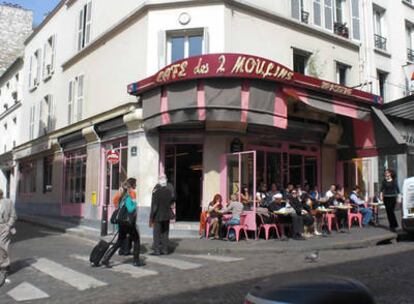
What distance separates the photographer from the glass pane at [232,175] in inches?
534

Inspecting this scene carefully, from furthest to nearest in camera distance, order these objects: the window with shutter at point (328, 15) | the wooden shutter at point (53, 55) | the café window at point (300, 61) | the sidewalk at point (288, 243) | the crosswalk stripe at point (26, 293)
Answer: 1. the wooden shutter at point (53, 55)
2. the window with shutter at point (328, 15)
3. the café window at point (300, 61)
4. the sidewalk at point (288, 243)
5. the crosswalk stripe at point (26, 293)

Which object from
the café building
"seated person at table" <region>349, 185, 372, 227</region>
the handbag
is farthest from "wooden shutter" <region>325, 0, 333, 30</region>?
the handbag

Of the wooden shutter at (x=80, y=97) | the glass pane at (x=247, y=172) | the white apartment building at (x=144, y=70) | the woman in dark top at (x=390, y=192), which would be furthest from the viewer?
the wooden shutter at (x=80, y=97)

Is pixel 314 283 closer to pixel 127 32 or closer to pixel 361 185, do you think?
pixel 127 32

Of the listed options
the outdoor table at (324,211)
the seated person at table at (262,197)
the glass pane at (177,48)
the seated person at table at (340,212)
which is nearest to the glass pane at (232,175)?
the seated person at table at (262,197)

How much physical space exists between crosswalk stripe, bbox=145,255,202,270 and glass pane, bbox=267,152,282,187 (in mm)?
5920

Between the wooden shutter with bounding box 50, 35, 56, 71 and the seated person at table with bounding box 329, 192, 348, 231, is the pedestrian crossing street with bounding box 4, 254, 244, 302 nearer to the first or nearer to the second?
the seated person at table with bounding box 329, 192, 348, 231

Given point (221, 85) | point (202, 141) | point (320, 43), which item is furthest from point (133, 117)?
point (320, 43)

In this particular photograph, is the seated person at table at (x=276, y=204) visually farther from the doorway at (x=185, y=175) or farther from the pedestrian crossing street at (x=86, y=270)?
the pedestrian crossing street at (x=86, y=270)

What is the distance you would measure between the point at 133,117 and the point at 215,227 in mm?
4371

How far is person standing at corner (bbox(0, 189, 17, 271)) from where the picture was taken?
7.82 metres

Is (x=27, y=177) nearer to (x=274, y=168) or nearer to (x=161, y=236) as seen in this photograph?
(x=274, y=168)

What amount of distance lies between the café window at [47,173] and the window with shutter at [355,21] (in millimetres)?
14729

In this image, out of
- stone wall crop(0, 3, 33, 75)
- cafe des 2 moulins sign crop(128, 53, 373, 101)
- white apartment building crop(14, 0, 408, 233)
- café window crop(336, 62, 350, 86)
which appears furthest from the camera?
stone wall crop(0, 3, 33, 75)
